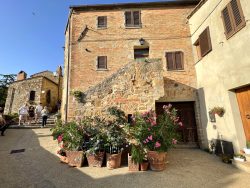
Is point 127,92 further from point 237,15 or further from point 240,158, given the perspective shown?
point 237,15

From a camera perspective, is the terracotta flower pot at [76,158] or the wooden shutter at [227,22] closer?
the terracotta flower pot at [76,158]

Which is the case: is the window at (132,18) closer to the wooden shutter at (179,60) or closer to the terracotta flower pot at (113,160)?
the wooden shutter at (179,60)

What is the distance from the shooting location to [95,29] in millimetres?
10695

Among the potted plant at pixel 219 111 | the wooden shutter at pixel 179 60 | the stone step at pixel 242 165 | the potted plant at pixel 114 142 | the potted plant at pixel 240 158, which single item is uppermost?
the wooden shutter at pixel 179 60

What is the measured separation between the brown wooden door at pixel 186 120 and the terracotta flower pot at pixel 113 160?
182 inches

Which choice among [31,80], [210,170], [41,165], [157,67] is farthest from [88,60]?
[31,80]

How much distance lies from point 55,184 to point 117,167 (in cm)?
196

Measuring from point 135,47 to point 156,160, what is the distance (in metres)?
7.44

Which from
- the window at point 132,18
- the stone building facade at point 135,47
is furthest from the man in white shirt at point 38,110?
the window at point 132,18

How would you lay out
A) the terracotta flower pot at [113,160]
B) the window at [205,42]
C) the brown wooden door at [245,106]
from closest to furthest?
1. the terracotta flower pot at [113,160]
2. the brown wooden door at [245,106]
3. the window at [205,42]

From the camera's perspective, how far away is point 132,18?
10844 millimetres

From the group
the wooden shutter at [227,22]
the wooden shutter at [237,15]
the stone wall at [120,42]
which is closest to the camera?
the wooden shutter at [237,15]

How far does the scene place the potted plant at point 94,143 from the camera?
17.7 feet

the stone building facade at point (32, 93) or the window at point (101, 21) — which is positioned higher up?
the window at point (101, 21)
